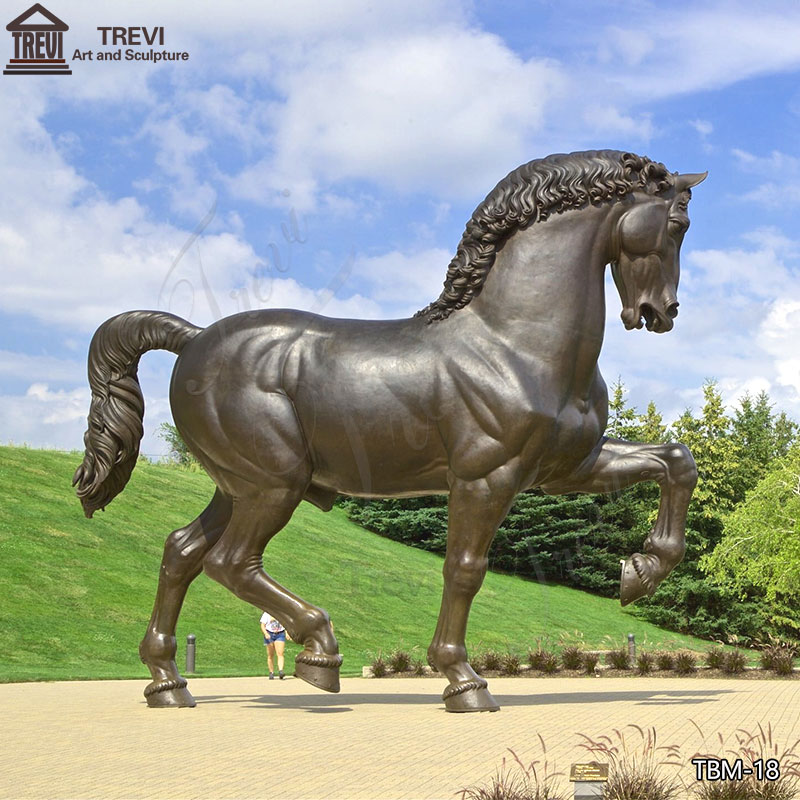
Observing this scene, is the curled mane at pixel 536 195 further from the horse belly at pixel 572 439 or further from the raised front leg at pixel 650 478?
the raised front leg at pixel 650 478

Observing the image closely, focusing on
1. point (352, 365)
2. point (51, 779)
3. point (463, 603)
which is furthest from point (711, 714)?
point (51, 779)

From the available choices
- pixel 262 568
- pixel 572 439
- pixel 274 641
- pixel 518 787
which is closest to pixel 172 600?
pixel 262 568

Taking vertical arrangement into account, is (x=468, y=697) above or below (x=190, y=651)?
above

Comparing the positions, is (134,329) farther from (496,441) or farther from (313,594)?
(313,594)

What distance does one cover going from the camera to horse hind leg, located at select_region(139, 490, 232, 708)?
8.32 metres

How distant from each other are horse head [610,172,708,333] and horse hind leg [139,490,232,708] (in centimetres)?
359

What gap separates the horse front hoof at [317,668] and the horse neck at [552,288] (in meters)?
2.60

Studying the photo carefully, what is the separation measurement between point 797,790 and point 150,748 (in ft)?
11.8

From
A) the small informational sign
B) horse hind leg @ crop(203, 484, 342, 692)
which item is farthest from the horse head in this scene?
the small informational sign

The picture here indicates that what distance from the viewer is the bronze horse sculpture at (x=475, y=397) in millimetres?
7441

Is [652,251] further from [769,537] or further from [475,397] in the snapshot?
[769,537]

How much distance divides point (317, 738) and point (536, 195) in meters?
4.10

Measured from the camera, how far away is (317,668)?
7289mm

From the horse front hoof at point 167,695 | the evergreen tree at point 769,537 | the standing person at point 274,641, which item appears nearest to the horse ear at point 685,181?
the horse front hoof at point 167,695
